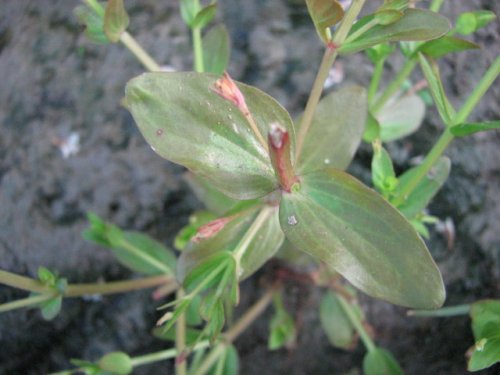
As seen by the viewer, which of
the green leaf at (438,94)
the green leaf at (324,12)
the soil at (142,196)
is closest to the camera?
the green leaf at (324,12)

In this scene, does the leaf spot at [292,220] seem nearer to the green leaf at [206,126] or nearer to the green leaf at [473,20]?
the green leaf at [206,126]

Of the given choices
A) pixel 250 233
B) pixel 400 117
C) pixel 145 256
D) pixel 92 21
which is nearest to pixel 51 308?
pixel 145 256

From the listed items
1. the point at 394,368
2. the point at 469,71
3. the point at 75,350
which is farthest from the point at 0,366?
the point at 469,71

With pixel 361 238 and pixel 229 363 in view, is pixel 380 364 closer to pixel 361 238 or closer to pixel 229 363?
pixel 229 363

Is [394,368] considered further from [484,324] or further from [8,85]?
[8,85]

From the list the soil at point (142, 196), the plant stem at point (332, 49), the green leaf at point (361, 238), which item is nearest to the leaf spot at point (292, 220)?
the green leaf at point (361, 238)
